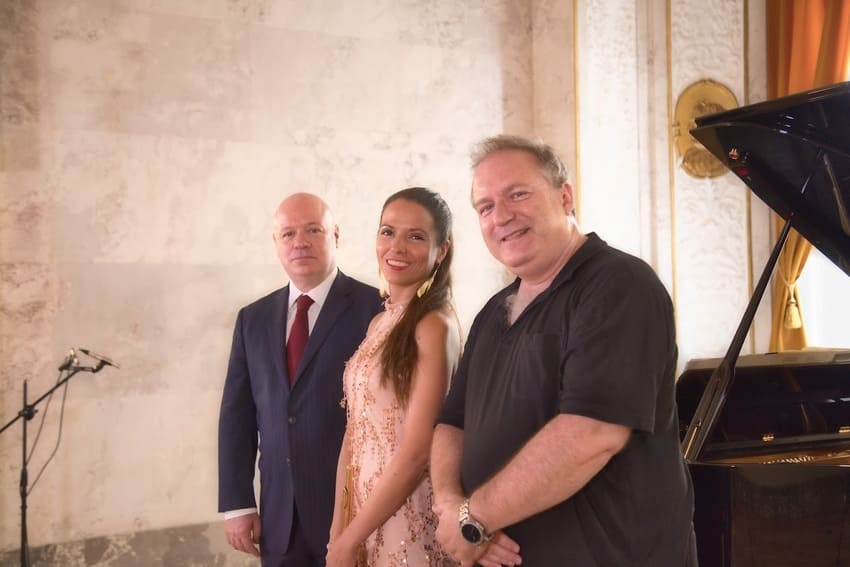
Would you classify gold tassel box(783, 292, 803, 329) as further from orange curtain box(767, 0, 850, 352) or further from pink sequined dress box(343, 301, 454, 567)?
pink sequined dress box(343, 301, 454, 567)

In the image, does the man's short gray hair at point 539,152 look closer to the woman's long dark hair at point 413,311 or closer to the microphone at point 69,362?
the woman's long dark hair at point 413,311

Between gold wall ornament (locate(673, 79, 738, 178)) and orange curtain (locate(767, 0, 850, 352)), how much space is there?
38cm

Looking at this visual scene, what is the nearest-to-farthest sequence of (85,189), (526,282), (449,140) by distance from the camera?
(526,282)
(85,189)
(449,140)

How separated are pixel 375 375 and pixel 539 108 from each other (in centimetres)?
329

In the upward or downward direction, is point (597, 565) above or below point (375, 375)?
below

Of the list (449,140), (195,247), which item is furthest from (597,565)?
(449,140)

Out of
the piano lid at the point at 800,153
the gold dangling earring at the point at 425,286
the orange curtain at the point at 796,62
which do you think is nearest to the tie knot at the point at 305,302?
the gold dangling earring at the point at 425,286

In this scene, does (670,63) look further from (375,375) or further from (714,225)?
(375,375)

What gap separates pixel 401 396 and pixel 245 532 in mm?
921

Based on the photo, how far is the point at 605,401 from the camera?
1471mm

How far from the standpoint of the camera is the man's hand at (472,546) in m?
1.64

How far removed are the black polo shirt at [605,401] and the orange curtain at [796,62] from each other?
375cm

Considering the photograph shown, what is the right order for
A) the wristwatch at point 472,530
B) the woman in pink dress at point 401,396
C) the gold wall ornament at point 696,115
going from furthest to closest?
the gold wall ornament at point 696,115 < the woman in pink dress at point 401,396 < the wristwatch at point 472,530

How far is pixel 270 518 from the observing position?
249cm
